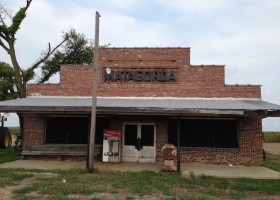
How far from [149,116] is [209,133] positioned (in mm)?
3282

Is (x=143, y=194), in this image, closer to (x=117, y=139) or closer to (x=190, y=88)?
(x=117, y=139)

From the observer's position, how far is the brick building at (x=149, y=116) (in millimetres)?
16719

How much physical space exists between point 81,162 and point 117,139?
2.22m

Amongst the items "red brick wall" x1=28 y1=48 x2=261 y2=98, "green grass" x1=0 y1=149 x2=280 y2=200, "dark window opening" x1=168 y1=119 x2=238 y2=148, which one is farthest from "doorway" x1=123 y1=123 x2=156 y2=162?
"green grass" x1=0 y1=149 x2=280 y2=200

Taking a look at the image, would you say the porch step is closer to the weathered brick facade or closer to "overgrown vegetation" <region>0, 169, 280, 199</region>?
the weathered brick facade

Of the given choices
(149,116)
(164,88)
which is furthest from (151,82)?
(149,116)

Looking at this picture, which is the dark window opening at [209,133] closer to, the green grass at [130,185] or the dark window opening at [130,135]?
the dark window opening at [130,135]

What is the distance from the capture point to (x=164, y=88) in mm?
18000

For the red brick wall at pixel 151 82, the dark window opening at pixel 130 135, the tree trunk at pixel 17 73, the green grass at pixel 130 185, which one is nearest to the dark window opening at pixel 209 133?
the red brick wall at pixel 151 82

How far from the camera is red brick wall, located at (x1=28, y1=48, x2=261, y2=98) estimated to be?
701 inches

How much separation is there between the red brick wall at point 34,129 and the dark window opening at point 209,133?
7.01 m

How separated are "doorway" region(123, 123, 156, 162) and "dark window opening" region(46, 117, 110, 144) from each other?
1278mm

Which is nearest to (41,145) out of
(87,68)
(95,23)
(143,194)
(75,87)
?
(75,87)

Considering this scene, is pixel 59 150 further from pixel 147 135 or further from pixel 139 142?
pixel 147 135
